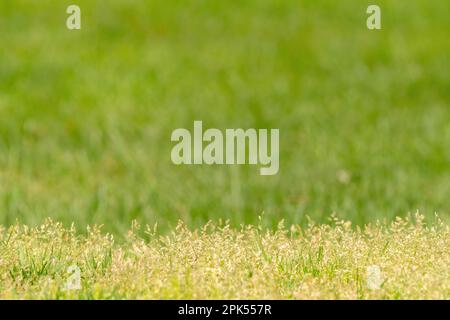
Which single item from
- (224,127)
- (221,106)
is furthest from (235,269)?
(221,106)

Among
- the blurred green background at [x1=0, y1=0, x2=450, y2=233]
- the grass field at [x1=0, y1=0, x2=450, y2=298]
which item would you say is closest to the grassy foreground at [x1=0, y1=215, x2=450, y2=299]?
the grass field at [x1=0, y1=0, x2=450, y2=298]

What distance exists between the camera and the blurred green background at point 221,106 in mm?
6574

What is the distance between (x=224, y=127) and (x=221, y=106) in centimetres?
62

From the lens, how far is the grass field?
3369 mm

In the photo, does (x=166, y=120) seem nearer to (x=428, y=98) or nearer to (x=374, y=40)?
(x=428, y=98)

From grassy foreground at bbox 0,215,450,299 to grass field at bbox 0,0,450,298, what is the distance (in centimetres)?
1

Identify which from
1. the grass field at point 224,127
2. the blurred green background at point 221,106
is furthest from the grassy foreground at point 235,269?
the blurred green background at point 221,106

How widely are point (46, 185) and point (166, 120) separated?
206 cm

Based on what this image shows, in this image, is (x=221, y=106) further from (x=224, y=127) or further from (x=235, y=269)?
(x=235, y=269)

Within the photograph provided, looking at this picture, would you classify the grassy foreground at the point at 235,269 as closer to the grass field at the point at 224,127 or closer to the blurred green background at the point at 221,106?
the grass field at the point at 224,127

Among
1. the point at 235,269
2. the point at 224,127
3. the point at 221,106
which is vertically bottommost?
the point at 235,269

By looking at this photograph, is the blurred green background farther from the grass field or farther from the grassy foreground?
the grassy foreground

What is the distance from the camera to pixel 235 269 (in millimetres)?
3211
